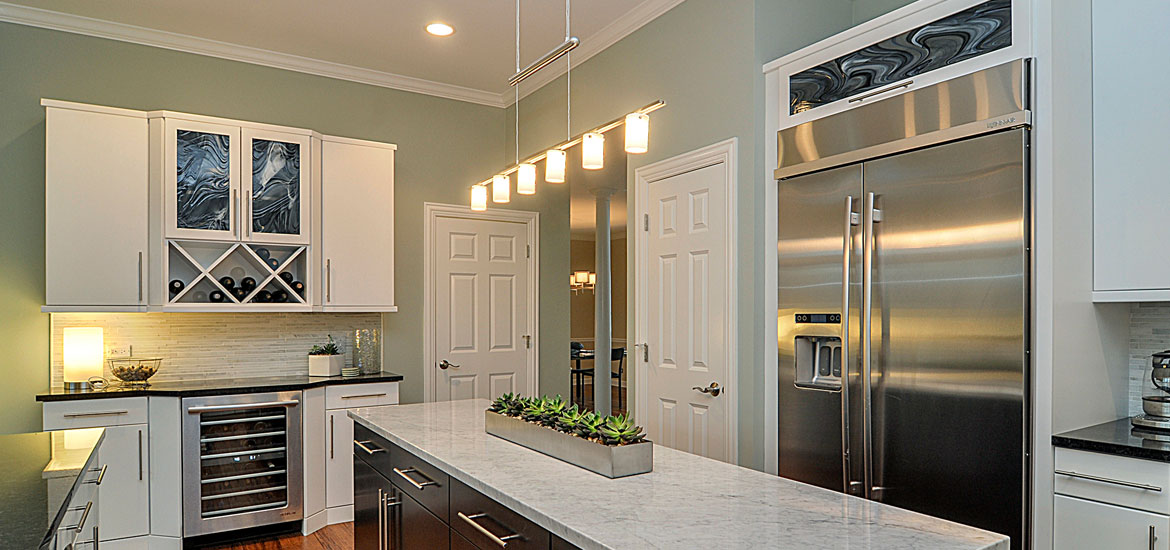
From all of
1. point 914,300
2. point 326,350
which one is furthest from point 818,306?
point 326,350

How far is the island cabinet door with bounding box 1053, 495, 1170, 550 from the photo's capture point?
2102mm

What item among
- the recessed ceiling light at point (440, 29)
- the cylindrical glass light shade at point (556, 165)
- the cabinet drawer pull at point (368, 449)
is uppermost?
the recessed ceiling light at point (440, 29)

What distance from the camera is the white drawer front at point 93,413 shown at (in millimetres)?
3576

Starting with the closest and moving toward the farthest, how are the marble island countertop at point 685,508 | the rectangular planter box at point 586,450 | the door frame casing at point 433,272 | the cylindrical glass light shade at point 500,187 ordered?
1. the marble island countertop at point 685,508
2. the rectangular planter box at point 586,450
3. the cylindrical glass light shade at point 500,187
4. the door frame casing at point 433,272

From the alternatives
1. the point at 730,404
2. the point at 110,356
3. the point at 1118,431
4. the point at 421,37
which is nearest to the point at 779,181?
the point at 730,404

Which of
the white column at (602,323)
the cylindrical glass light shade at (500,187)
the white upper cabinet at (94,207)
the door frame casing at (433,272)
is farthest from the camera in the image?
the white column at (602,323)

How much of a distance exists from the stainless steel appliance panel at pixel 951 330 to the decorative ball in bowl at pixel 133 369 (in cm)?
382

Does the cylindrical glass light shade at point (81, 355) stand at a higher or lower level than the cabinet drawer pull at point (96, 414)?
higher

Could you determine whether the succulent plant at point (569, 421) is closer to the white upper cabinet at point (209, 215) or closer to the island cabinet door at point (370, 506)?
the island cabinet door at point (370, 506)

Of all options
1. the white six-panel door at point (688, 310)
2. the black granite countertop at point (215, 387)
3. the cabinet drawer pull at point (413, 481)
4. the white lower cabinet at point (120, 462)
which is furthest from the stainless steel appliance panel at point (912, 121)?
the white lower cabinet at point (120, 462)

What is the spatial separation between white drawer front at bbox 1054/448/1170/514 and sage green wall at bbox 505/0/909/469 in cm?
123

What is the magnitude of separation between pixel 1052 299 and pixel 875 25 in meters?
1.28

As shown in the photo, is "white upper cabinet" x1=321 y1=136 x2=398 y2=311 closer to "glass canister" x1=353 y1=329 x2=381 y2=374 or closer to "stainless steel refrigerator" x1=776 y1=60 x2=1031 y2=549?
"glass canister" x1=353 y1=329 x2=381 y2=374

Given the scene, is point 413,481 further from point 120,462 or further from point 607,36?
point 607,36
